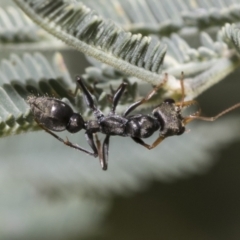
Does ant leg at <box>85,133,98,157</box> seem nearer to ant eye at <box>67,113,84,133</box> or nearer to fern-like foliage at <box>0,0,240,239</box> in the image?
ant eye at <box>67,113,84,133</box>

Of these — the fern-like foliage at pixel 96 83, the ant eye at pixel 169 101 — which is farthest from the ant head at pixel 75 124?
the ant eye at pixel 169 101

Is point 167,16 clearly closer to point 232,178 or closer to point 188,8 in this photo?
point 188,8

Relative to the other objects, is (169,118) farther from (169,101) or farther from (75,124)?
(75,124)

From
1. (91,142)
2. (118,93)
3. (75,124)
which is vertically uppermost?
(118,93)

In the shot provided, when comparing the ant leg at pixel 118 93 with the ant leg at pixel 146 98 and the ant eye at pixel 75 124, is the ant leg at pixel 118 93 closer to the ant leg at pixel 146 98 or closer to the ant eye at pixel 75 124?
the ant leg at pixel 146 98

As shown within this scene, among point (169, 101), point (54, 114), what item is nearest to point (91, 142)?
point (54, 114)

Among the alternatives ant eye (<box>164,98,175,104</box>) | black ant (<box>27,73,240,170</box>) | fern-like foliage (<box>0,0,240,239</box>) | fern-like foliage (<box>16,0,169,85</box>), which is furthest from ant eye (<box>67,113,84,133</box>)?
fern-like foliage (<box>16,0,169,85</box>)

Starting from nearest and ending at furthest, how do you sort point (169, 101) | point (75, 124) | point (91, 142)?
point (169, 101) → point (75, 124) → point (91, 142)
